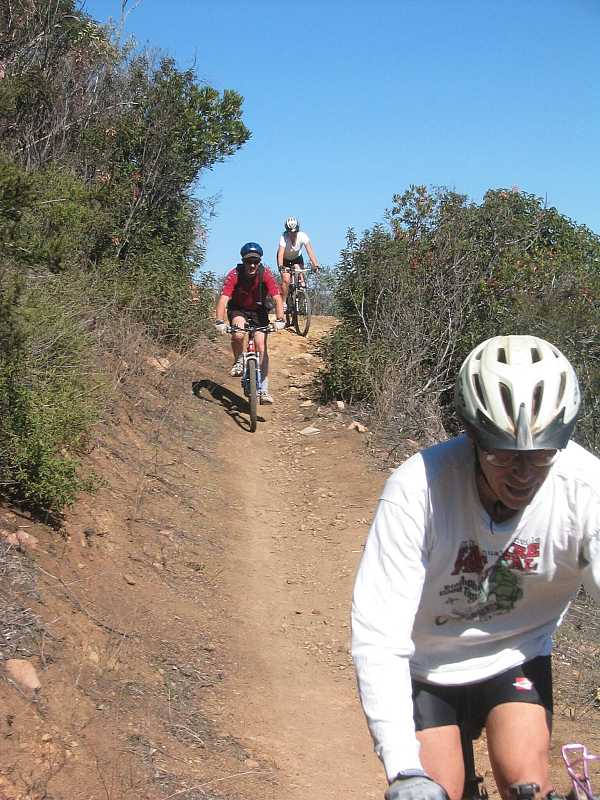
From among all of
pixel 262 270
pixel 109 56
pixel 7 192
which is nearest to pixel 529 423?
pixel 7 192

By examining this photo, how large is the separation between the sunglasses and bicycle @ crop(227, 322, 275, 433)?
8.99 m

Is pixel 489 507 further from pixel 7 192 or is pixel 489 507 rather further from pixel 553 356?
pixel 7 192

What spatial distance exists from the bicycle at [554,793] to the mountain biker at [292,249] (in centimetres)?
1405

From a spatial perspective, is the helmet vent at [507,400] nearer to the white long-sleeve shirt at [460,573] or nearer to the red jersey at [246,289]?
the white long-sleeve shirt at [460,573]

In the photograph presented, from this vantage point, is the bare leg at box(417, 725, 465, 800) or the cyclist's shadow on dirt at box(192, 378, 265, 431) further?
the cyclist's shadow on dirt at box(192, 378, 265, 431)

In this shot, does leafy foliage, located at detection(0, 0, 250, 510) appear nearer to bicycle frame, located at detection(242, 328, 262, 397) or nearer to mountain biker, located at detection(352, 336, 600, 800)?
bicycle frame, located at detection(242, 328, 262, 397)

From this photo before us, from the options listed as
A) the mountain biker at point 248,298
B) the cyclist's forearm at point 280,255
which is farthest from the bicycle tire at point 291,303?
the mountain biker at point 248,298

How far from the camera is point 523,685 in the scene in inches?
104

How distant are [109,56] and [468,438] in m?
13.0

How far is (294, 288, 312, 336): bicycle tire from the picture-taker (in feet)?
53.6

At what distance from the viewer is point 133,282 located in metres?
11.9

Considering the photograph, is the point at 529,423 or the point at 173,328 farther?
the point at 173,328

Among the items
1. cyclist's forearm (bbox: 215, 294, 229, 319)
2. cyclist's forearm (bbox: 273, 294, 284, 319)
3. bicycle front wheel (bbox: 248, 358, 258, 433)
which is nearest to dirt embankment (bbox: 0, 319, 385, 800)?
bicycle front wheel (bbox: 248, 358, 258, 433)

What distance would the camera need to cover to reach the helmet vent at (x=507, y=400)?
2.33m
